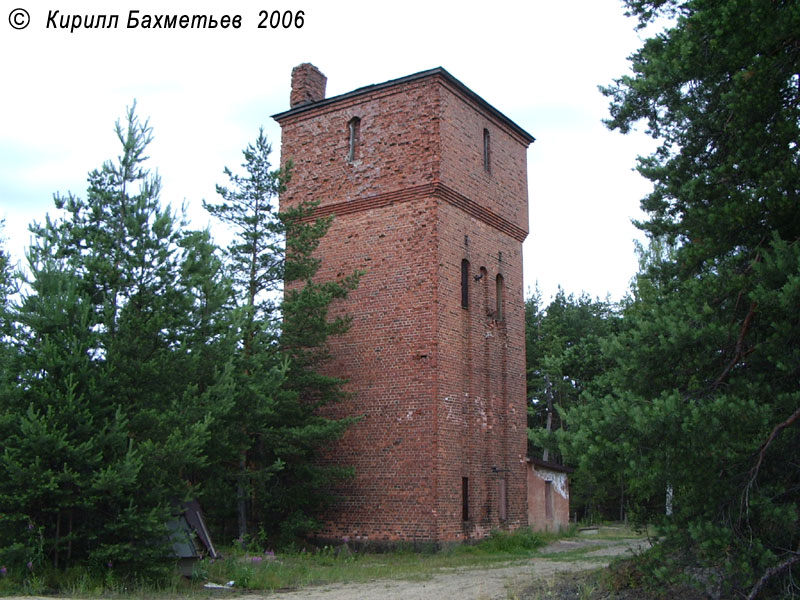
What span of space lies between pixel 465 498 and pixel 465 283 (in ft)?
16.4

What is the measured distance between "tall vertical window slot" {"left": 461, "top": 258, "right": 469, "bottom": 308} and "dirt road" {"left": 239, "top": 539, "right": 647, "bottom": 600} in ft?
19.8

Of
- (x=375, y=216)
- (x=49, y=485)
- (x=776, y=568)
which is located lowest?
(x=776, y=568)

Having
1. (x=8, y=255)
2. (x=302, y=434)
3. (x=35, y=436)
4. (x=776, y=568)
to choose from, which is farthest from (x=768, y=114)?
(x=8, y=255)

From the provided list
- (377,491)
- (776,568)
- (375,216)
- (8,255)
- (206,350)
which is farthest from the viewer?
(8,255)

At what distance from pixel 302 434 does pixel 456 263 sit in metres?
5.43

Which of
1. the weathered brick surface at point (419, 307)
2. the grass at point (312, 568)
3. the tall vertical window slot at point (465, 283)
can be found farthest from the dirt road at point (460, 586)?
the tall vertical window slot at point (465, 283)

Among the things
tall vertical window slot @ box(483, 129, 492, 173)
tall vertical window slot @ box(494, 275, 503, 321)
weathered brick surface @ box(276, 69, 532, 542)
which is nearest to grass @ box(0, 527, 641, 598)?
weathered brick surface @ box(276, 69, 532, 542)

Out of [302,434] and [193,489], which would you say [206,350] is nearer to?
[193,489]

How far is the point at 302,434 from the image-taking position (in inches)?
634

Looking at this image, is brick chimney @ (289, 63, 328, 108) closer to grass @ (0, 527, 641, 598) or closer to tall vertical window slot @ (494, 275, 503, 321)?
tall vertical window slot @ (494, 275, 503, 321)

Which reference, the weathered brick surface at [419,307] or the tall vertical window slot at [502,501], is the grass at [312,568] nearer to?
the tall vertical window slot at [502,501]

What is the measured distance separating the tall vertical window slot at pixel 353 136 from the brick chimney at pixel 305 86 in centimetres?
181

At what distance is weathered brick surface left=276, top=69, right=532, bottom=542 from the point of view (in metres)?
17.3

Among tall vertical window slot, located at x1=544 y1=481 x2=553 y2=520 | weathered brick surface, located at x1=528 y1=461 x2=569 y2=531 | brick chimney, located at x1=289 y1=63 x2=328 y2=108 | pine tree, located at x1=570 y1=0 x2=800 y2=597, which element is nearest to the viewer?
pine tree, located at x1=570 y1=0 x2=800 y2=597
